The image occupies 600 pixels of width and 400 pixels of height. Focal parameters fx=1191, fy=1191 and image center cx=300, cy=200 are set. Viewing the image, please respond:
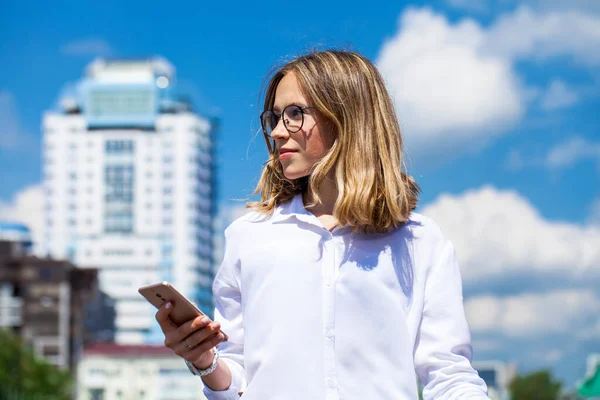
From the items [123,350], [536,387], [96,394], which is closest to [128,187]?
[123,350]

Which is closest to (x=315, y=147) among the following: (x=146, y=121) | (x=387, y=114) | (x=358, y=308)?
(x=387, y=114)

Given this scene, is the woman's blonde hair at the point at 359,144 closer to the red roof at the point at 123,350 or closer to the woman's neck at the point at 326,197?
the woman's neck at the point at 326,197

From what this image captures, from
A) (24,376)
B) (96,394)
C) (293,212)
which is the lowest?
(293,212)

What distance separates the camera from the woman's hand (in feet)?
11.0

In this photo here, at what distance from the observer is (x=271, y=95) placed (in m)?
3.80

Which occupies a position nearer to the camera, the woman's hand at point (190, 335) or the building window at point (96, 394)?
the woman's hand at point (190, 335)

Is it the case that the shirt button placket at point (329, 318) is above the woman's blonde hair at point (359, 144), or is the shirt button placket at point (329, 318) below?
below

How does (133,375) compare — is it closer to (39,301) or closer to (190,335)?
(39,301)

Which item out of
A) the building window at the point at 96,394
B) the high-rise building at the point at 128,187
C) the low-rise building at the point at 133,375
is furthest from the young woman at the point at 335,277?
the high-rise building at the point at 128,187

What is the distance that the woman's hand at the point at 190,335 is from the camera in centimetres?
335

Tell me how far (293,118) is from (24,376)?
3483 inches

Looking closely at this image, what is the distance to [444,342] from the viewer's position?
3418 mm

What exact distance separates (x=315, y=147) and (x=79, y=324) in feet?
382

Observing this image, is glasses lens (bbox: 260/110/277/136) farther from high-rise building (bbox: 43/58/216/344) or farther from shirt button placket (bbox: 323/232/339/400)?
high-rise building (bbox: 43/58/216/344)
